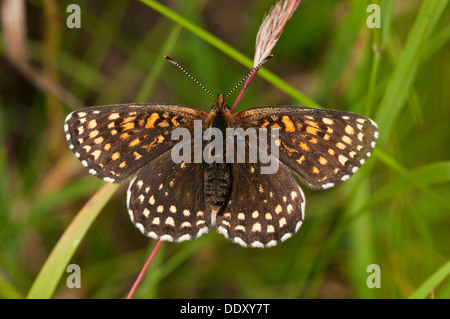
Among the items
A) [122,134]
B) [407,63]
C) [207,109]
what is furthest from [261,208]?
[207,109]

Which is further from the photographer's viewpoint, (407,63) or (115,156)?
(115,156)

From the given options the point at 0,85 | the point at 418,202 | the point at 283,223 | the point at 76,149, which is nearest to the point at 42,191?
the point at 0,85

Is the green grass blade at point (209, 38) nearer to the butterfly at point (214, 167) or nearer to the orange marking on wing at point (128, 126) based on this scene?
the butterfly at point (214, 167)

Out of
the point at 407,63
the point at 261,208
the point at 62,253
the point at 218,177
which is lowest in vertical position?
the point at 62,253

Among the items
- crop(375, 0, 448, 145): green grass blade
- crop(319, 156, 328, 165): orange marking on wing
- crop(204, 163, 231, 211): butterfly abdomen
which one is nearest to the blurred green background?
crop(375, 0, 448, 145): green grass blade

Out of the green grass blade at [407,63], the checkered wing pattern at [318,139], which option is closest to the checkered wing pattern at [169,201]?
the checkered wing pattern at [318,139]

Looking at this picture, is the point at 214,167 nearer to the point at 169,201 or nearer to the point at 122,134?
the point at 169,201

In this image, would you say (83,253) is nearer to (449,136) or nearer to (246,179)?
(246,179)

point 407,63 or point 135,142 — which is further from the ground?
point 407,63
